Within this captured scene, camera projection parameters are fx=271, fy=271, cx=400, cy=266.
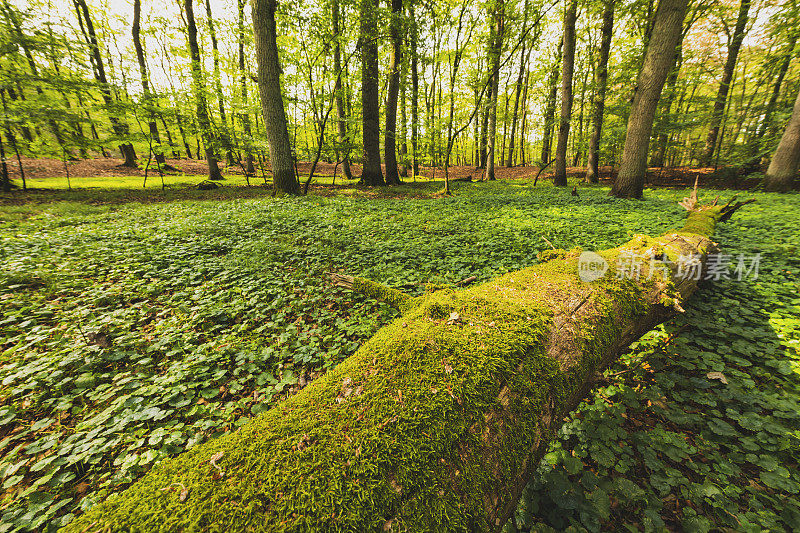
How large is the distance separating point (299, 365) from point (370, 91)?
457 inches

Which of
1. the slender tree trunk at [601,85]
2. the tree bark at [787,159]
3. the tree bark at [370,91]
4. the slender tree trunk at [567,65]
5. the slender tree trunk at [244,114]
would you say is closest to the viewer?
the tree bark at [787,159]

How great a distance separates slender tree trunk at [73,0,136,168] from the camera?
1082cm

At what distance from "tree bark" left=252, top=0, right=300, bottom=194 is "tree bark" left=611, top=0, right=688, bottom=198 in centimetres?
1078

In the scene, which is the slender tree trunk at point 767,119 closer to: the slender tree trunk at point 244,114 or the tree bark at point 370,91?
the tree bark at point 370,91

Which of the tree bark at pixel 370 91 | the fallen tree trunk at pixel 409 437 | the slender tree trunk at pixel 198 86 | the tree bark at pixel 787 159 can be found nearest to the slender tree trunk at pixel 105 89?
the slender tree trunk at pixel 198 86

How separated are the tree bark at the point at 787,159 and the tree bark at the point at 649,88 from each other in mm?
4671

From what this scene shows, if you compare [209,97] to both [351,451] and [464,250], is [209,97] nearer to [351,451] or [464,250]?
[464,250]

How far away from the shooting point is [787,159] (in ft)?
28.6

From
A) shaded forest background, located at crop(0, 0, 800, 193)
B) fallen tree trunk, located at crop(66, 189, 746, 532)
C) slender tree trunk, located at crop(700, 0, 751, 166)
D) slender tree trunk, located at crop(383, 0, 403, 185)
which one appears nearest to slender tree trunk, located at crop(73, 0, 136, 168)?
shaded forest background, located at crop(0, 0, 800, 193)

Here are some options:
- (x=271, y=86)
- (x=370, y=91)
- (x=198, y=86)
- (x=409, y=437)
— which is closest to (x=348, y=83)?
(x=370, y=91)

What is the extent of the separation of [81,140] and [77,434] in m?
15.0

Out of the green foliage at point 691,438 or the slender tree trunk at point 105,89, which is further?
the slender tree trunk at point 105,89

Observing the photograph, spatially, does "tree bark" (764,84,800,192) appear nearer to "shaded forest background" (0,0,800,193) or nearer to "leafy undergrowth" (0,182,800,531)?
"shaded forest background" (0,0,800,193)

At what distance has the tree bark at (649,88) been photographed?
6.94 m
